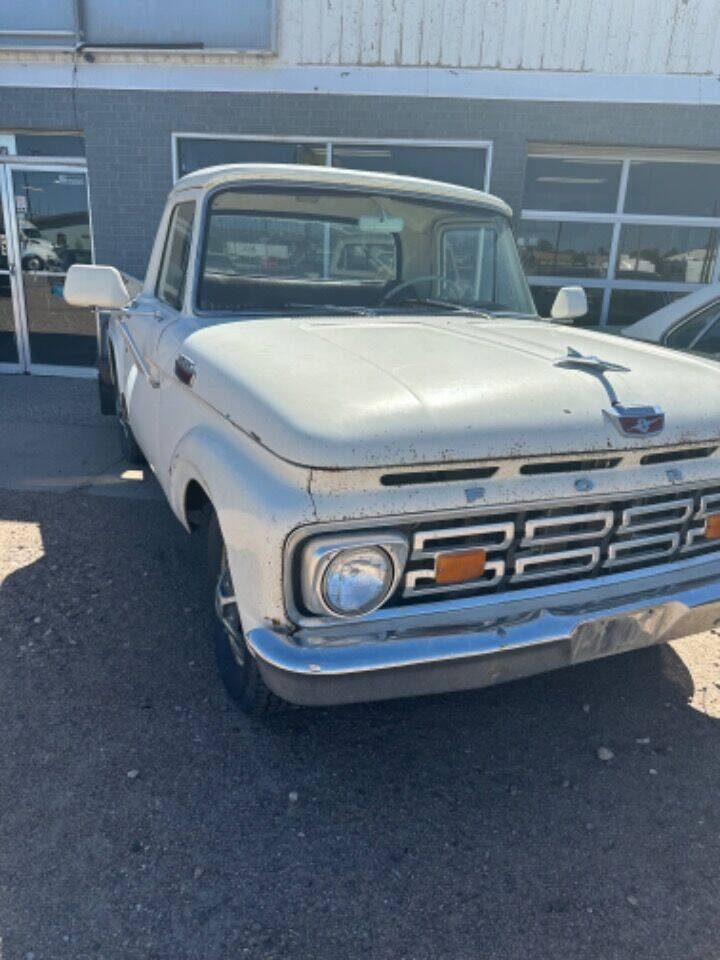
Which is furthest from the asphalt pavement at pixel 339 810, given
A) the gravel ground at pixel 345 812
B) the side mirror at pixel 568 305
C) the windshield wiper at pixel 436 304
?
the side mirror at pixel 568 305

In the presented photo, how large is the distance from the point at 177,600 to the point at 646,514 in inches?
94.4

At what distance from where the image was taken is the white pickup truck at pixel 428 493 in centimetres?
202

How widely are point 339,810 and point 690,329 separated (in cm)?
421

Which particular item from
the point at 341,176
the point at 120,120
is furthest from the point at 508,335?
the point at 120,120

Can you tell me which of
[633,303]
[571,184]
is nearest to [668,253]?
[633,303]

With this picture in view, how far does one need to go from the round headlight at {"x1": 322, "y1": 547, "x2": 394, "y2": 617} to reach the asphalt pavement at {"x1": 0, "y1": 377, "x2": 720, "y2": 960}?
0.86m

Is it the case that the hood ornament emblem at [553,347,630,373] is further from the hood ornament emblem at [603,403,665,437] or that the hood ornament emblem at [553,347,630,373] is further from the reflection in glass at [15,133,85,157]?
the reflection in glass at [15,133,85,157]

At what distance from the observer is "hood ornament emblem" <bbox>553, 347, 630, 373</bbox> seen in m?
2.56

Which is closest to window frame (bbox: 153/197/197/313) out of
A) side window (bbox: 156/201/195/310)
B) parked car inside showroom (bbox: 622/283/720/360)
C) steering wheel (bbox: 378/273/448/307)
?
side window (bbox: 156/201/195/310)

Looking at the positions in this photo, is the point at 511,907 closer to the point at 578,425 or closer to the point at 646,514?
the point at 646,514

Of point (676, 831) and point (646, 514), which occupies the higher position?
point (646, 514)

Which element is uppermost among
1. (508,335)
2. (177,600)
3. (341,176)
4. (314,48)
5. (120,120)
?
(314,48)

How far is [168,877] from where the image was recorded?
218 centimetres

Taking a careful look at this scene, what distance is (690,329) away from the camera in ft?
16.9
